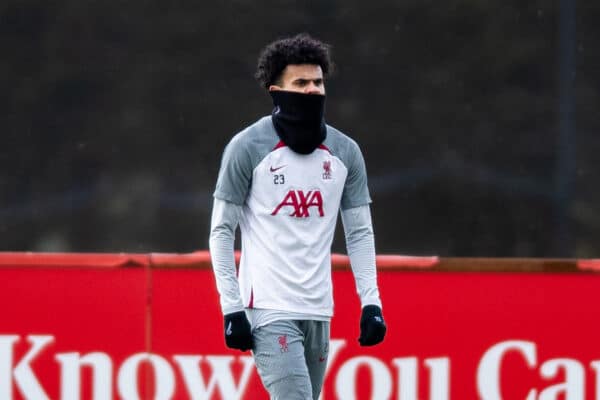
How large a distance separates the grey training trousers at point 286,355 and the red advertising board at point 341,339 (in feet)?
6.30

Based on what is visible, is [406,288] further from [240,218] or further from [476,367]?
[240,218]

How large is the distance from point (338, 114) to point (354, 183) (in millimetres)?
1713

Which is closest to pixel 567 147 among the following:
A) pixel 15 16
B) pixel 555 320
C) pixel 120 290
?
pixel 555 320

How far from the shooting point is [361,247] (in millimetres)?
4406

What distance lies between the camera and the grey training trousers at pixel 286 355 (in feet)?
13.4

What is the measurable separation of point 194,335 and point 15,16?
1.70 m

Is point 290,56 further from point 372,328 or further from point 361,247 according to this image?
point 372,328

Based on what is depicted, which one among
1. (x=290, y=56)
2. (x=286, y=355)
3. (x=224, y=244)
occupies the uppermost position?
(x=290, y=56)

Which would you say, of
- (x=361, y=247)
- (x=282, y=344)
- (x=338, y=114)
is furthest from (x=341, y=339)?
(x=282, y=344)

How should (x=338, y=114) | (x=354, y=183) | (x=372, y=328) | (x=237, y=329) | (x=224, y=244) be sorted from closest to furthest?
(x=237, y=329), (x=224, y=244), (x=372, y=328), (x=354, y=183), (x=338, y=114)

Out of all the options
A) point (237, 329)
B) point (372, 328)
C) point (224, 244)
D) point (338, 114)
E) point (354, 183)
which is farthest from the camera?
point (338, 114)

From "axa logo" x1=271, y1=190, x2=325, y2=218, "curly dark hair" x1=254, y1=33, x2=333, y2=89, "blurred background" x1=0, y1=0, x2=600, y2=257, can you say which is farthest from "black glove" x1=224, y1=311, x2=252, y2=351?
"blurred background" x1=0, y1=0, x2=600, y2=257

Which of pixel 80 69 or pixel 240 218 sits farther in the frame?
pixel 80 69

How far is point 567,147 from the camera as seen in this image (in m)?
6.00
